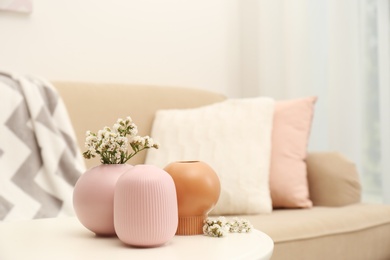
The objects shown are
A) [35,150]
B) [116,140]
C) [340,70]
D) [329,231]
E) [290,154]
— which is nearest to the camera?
[116,140]

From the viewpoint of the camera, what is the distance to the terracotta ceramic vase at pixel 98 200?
99 cm

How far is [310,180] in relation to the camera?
204cm

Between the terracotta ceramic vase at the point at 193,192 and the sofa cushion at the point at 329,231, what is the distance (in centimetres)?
54

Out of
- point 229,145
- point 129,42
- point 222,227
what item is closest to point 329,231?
point 229,145

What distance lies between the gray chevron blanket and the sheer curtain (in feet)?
3.79

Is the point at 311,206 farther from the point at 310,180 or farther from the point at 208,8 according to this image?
the point at 208,8

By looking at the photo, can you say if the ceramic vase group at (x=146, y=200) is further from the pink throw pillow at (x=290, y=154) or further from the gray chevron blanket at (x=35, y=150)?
the pink throw pillow at (x=290, y=154)

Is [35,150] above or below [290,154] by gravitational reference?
above

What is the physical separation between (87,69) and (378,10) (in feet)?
4.10

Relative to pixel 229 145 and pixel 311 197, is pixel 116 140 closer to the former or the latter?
pixel 229 145

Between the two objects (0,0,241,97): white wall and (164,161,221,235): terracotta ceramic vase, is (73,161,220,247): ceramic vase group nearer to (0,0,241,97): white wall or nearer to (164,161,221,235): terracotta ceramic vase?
(164,161,221,235): terracotta ceramic vase

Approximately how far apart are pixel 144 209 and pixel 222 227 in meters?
0.18

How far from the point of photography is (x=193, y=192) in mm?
998

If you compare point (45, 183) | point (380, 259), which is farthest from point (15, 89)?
point (380, 259)
